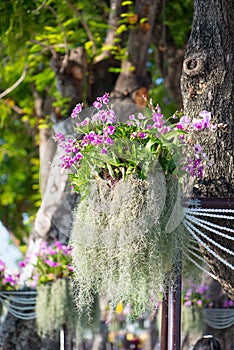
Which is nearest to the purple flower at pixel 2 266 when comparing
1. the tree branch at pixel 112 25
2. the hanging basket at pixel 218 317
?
the hanging basket at pixel 218 317

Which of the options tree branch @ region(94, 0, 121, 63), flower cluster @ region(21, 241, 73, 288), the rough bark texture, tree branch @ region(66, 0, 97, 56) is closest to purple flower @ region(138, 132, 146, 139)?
the rough bark texture

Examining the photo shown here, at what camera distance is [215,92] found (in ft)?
13.0

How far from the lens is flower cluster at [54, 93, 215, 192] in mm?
3422

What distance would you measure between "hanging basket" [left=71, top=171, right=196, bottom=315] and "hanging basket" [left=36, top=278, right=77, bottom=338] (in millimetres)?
2500

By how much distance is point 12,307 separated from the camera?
6758 millimetres

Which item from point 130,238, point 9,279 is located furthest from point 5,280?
point 130,238

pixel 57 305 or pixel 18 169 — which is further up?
pixel 18 169

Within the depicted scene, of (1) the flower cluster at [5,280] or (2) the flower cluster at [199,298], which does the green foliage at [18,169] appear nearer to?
(1) the flower cluster at [5,280]

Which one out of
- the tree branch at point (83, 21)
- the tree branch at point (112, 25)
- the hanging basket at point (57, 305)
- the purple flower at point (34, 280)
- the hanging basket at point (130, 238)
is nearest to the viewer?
the hanging basket at point (130, 238)

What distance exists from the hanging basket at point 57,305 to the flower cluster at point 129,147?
2.57 m

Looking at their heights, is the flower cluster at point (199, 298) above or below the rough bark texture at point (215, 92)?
below

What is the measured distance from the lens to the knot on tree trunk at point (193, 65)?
12.9ft

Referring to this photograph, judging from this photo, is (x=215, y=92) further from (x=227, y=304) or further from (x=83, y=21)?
(x=227, y=304)

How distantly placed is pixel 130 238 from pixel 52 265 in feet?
9.27
